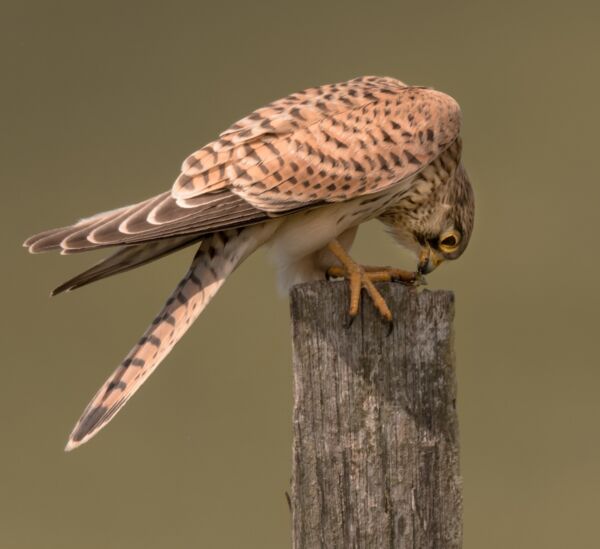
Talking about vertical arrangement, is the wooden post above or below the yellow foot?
below

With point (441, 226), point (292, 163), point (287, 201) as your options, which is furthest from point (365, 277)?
point (441, 226)

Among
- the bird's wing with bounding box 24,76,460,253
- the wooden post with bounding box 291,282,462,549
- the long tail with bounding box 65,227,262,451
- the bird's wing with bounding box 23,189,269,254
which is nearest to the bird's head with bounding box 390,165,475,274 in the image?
the bird's wing with bounding box 24,76,460,253

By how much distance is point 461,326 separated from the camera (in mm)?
8391

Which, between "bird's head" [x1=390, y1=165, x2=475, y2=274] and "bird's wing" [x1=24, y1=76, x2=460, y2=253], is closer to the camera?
"bird's wing" [x1=24, y1=76, x2=460, y2=253]

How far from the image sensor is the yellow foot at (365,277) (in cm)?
420

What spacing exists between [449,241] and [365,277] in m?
1.02

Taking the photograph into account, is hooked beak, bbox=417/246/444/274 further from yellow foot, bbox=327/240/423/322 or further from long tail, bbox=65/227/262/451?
long tail, bbox=65/227/262/451

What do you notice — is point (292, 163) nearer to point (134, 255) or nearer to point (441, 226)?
point (134, 255)

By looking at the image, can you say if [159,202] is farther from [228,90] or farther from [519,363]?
[228,90]

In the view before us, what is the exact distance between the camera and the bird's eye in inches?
214

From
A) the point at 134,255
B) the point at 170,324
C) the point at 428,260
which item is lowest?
the point at 170,324

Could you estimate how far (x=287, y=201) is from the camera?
15.7 ft

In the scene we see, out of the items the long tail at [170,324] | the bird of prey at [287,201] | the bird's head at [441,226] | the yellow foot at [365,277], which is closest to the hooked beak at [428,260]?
the bird's head at [441,226]

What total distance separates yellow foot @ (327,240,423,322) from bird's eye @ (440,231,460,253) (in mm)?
526
